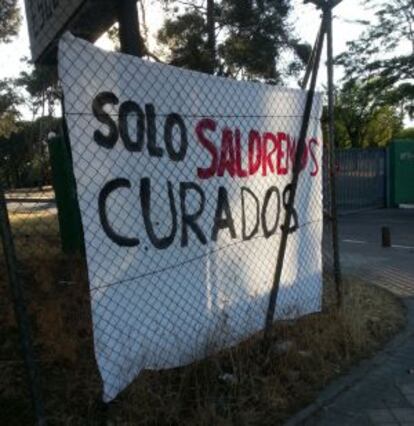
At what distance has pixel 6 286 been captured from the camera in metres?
6.08

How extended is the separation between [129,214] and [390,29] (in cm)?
2524

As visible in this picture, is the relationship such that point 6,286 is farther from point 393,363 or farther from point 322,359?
point 393,363

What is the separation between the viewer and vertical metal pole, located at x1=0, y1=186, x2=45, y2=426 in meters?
2.94

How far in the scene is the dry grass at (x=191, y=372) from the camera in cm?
359

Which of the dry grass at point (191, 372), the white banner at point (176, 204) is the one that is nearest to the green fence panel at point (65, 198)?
the dry grass at point (191, 372)

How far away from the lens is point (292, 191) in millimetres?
4984

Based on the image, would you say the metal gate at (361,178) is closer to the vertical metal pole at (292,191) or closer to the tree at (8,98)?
the vertical metal pole at (292,191)

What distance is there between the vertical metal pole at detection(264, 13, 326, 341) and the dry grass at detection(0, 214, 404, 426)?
0.25m

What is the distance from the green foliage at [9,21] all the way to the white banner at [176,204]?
1045 inches

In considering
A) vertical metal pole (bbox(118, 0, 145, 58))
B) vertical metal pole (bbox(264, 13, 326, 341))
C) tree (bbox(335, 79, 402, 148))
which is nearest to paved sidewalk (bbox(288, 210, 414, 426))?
vertical metal pole (bbox(264, 13, 326, 341))

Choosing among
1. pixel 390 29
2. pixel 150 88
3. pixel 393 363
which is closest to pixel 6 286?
pixel 150 88

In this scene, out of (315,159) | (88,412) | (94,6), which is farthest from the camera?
(315,159)

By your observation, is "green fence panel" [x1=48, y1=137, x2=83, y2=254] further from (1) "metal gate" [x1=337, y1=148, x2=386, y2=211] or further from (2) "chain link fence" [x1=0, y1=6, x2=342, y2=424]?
(1) "metal gate" [x1=337, y1=148, x2=386, y2=211]

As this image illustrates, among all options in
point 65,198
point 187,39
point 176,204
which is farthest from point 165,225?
point 187,39
